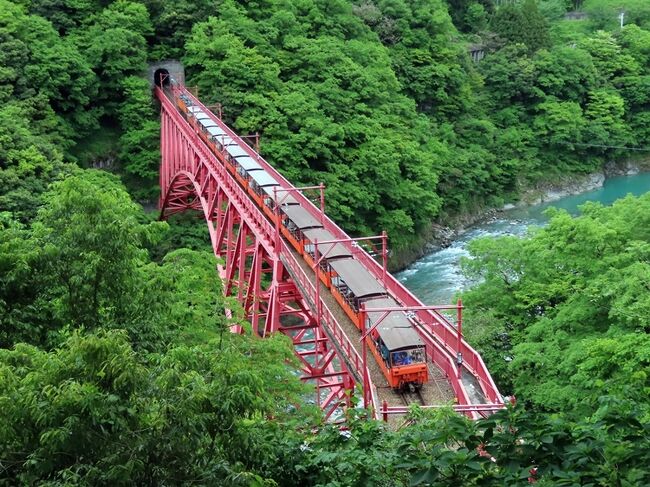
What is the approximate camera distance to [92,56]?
40281 millimetres

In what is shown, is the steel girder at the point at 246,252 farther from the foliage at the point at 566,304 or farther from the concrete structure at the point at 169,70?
the foliage at the point at 566,304

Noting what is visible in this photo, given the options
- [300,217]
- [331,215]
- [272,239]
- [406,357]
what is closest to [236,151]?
[300,217]

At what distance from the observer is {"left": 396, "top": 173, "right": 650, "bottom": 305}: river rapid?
35812 mm

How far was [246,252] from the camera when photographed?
24453 mm

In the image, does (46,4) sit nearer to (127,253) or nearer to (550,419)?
(127,253)

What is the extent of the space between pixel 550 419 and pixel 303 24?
42.2 metres

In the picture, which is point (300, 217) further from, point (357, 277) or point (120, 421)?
point (120, 421)

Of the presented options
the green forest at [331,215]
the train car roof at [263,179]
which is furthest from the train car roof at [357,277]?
the train car roof at [263,179]

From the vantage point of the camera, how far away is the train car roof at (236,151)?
2979 cm

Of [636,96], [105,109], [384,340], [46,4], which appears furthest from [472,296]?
[636,96]

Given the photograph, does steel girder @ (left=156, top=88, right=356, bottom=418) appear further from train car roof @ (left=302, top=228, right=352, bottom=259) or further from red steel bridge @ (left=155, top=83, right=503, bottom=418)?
train car roof @ (left=302, top=228, right=352, bottom=259)

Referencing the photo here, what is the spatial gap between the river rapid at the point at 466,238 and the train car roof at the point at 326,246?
13.1 metres

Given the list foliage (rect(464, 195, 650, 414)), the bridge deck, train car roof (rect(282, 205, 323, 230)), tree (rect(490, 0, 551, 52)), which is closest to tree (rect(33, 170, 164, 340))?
the bridge deck

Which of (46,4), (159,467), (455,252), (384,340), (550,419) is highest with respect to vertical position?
(46,4)
